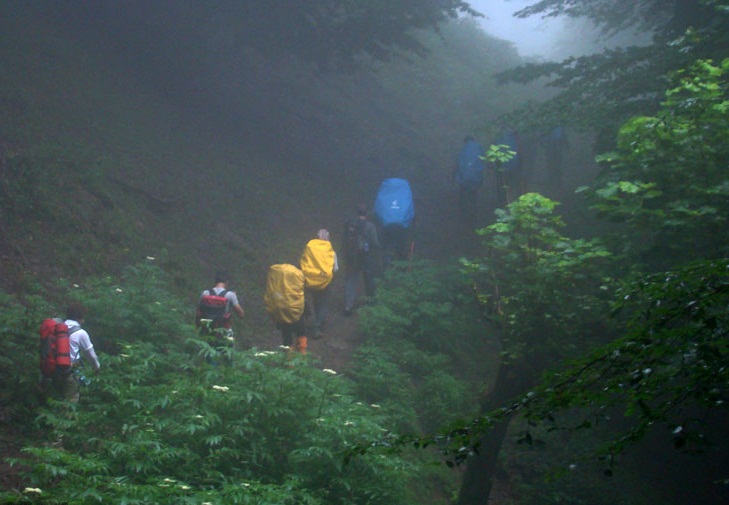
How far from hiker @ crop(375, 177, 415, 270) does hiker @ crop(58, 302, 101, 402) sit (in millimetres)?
7007

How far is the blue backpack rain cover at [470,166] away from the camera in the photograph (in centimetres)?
1493

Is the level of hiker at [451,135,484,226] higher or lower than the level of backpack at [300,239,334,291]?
higher

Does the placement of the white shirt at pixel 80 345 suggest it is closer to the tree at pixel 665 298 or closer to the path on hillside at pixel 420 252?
the path on hillside at pixel 420 252

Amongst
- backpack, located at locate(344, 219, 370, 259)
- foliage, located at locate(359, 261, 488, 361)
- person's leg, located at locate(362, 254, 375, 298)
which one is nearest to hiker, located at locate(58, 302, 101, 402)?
foliage, located at locate(359, 261, 488, 361)

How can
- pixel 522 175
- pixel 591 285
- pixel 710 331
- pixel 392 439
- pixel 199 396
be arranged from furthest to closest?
1. pixel 522 175
2. pixel 591 285
3. pixel 199 396
4. pixel 392 439
5. pixel 710 331

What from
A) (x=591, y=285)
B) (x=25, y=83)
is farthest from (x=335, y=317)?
(x=25, y=83)

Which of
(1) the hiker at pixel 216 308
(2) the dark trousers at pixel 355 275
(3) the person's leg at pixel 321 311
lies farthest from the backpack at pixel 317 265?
(1) the hiker at pixel 216 308

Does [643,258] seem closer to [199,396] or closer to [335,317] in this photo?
[199,396]

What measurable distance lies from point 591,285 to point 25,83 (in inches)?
502

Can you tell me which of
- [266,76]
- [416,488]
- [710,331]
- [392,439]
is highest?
[266,76]

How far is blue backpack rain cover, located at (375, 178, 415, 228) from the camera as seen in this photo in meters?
13.1

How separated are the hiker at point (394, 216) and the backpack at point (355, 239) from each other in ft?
3.52

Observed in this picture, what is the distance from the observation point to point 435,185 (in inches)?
744

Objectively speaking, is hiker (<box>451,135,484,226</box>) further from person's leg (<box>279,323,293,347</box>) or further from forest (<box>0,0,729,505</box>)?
person's leg (<box>279,323,293,347</box>)
